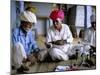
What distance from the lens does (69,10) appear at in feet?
6.97

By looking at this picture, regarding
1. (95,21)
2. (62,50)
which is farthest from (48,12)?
(95,21)

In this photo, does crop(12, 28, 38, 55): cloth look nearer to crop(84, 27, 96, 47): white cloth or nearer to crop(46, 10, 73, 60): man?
crop(46, 10, 73, 60): man

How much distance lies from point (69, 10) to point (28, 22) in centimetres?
46

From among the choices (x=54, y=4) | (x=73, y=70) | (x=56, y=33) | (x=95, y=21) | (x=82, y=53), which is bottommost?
(x=73, y=70)

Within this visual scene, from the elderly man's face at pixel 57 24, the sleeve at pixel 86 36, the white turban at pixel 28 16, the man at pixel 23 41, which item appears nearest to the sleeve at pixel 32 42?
the man at pixel 23 41

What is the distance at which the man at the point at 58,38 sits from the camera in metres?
2.08

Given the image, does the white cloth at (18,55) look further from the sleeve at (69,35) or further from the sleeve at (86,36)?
the sleeve at (86,36)

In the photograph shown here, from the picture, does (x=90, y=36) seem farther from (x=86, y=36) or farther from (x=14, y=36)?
(x=14, y=36)

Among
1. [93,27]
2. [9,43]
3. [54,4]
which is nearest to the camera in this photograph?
[9,43]

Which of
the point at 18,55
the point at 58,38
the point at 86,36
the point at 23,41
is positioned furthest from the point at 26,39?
the point at 86,36

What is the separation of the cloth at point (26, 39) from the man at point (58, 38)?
16cm

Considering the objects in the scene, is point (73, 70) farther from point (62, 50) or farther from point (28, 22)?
point (28, 22)

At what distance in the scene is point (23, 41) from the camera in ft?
6.55

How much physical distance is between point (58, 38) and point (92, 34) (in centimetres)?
41
